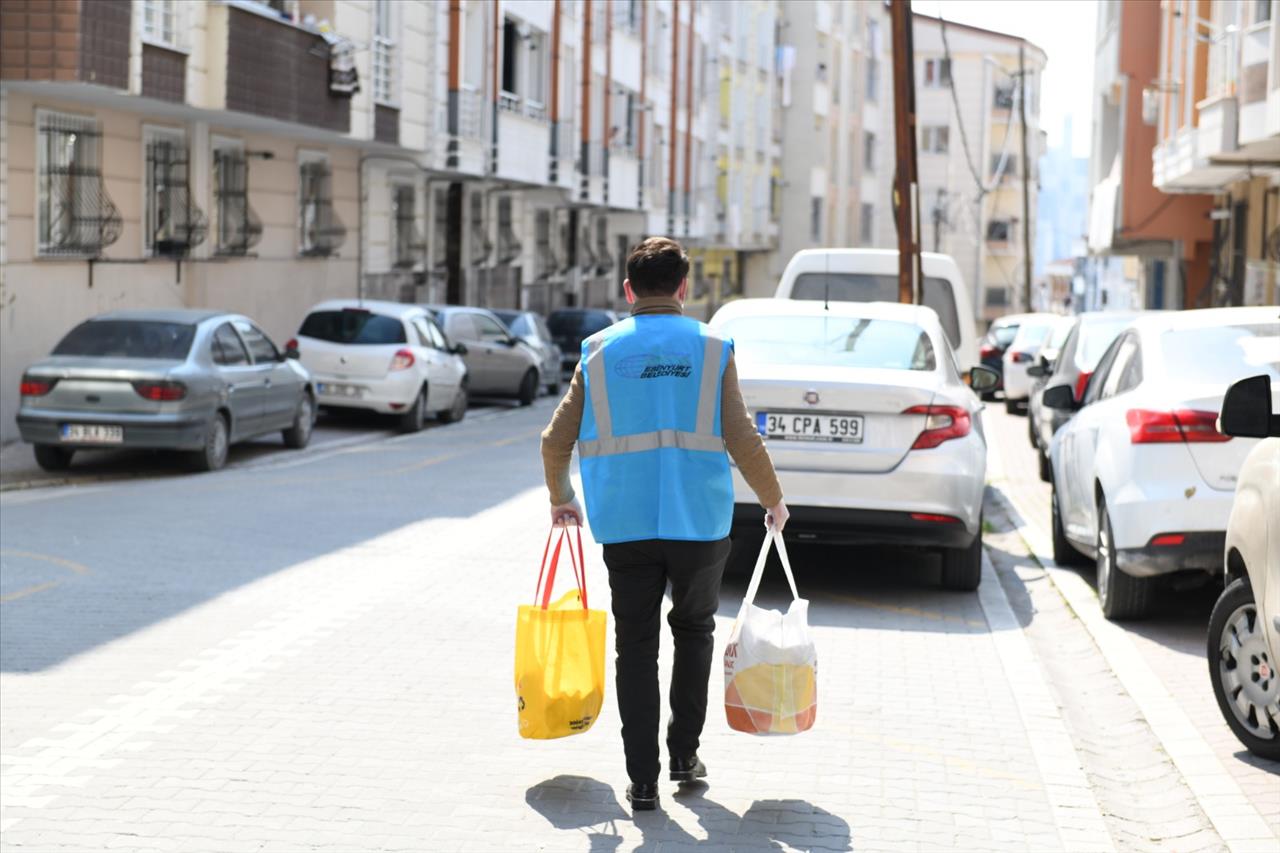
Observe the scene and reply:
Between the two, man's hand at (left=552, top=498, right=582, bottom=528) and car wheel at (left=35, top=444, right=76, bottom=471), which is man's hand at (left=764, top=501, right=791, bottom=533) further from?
car wheel at (left=35, top=444, right=76, bottom=471)

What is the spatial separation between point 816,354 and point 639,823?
5235 mm

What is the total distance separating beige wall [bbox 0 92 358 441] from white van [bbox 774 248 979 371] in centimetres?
862

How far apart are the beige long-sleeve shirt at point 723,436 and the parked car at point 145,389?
1105cm

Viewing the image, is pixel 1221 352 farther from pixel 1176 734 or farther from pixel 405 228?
pixel 405 228

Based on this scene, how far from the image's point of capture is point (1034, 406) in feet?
70.1

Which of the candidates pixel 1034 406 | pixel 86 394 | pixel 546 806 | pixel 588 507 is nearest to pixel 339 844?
pixel 546 806

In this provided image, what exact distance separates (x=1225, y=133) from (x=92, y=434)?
47.3ft

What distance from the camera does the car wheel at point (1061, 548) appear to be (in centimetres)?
1187

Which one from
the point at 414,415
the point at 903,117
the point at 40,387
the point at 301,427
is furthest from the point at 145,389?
the point at 903,117

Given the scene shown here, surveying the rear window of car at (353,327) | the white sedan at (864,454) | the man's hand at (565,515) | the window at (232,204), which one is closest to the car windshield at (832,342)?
the white sedan at (864,454)

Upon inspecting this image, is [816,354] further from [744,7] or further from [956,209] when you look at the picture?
[956,209]

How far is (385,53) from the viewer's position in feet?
101

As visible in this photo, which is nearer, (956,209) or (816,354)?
(816,354)

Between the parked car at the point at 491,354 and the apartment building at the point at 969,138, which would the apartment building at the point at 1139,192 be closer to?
the parked car at the point at 491,354
